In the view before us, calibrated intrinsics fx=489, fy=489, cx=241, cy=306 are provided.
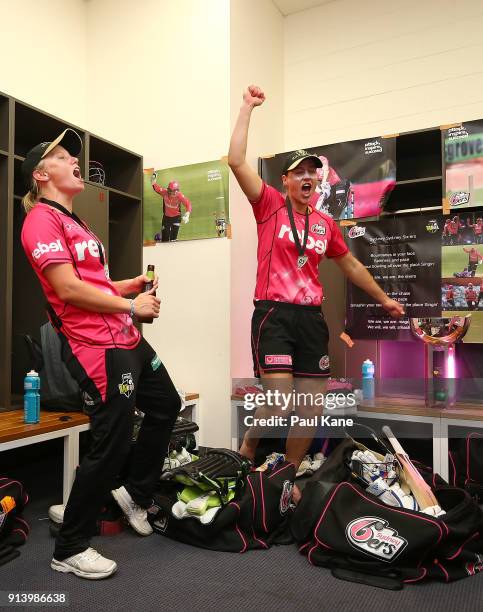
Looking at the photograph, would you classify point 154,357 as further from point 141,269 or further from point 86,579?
point 141,269

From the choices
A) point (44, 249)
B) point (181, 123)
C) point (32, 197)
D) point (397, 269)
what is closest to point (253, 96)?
point (32, 197)

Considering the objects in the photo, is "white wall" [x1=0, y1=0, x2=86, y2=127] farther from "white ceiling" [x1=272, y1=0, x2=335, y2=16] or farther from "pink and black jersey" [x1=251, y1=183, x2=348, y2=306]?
"pink and black jersey" [x1=251, y1=183, x2=348, y2=306]

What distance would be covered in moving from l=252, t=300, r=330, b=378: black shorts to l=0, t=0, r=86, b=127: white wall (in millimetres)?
2294

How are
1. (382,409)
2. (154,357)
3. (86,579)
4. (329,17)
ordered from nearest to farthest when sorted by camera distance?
(86,579) < (154,357) < (382,409) < (329,17)

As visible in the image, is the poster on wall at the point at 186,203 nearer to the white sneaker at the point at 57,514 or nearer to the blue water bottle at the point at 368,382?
the blue water bottle at the point at 368,382

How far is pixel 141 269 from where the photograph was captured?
3.41 m

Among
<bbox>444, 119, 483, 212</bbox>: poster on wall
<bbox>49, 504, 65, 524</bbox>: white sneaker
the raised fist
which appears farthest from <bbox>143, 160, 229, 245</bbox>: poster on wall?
<bbox>49, 504, 65, 524</bbox>: white sneaker

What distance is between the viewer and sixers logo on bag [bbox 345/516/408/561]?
1.58m

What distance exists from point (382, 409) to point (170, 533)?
127cm

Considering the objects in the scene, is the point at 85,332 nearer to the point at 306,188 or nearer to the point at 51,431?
the point at 51,431

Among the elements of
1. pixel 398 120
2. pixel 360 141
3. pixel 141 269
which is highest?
pixel 398 120

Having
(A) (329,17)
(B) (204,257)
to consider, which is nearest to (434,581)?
(B) (204,257)

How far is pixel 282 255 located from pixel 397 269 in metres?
1.09

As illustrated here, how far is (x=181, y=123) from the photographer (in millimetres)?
3307
